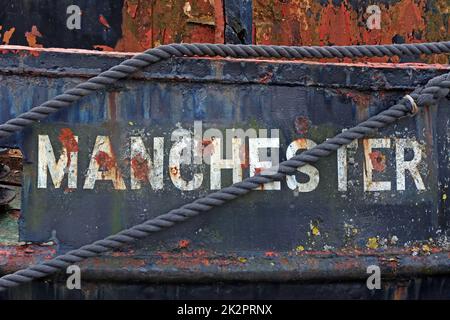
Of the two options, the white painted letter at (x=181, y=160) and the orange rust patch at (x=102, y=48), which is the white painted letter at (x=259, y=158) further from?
the orange rust patch at (x=102, y=48)

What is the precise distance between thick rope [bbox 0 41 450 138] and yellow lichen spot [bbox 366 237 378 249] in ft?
2.23

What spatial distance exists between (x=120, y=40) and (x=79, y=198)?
1.03 meters

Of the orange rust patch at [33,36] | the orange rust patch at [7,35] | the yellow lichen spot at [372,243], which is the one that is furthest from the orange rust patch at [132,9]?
the yellow lichen spot at [372,243]

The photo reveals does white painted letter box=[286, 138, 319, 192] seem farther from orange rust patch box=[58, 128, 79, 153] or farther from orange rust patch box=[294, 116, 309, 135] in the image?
orange rust patch box=[58, 128, 79, 153]

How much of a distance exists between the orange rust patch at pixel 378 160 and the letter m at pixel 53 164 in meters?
1.07

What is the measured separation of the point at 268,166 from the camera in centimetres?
254

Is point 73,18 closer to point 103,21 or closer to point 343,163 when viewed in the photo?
point 103,21

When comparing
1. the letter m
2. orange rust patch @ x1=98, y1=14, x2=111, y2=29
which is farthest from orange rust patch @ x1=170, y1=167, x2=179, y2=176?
orange rust patch @ x1=98, y1=14, x2=111, y2=29

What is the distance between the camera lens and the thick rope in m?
2.44

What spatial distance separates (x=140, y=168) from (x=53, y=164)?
0.31 meters

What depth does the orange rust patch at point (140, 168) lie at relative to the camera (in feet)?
8.26

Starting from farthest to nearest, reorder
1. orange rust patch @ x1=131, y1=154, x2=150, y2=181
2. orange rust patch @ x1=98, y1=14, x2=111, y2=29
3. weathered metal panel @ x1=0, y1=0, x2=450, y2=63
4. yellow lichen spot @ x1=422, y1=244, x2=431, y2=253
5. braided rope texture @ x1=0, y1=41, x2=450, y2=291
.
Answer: orange rust patch @ x1=98, y1=14, x2=111, y2=29
weathered metal panel @ x1=0, y1=0, x2=450, y2=63
yellow lichen spot @ x1=422, y1=244, x2=431, y2=253
orange rust patch @ x1=131, y1=154, x2=150, y2=181
braided rope texture @ x1=0, y1=41, x2=450, y2=291

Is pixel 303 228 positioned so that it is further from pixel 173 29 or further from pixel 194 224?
pixel 173 29
